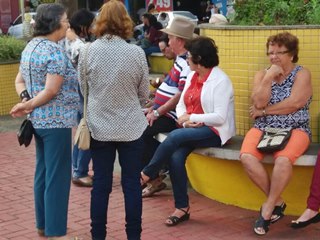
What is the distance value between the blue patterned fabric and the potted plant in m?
6.26

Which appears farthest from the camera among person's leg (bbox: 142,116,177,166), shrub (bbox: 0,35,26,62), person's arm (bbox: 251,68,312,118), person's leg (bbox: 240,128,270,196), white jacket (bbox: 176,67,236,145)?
shrub (bbox: 0,35,26,62)

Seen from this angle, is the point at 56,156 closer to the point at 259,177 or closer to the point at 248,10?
the point at 259,177

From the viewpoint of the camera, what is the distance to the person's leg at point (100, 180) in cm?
462

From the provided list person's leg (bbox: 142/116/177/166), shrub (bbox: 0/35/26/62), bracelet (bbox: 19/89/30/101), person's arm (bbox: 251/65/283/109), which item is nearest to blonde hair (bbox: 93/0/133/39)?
bracelet (bbox: 19/89/30/101)

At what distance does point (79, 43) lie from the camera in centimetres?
624

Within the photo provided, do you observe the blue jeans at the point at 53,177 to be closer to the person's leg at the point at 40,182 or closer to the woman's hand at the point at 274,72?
the person's leg at the point at 40,182

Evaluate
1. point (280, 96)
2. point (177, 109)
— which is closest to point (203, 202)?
point (177, 109)

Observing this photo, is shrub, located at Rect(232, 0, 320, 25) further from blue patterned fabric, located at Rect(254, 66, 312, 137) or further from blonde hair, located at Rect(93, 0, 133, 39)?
blonde hair, located at Rect(93, 0, 133, 39)

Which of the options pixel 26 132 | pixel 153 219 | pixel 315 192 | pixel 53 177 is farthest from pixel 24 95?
pixel 315 192

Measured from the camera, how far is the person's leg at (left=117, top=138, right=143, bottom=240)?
4629 millimetres

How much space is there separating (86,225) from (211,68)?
1637 mm

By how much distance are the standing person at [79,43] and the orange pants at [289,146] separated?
5.63 ft

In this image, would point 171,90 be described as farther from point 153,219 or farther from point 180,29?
point 153,219

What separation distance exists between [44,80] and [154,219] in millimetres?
1555
